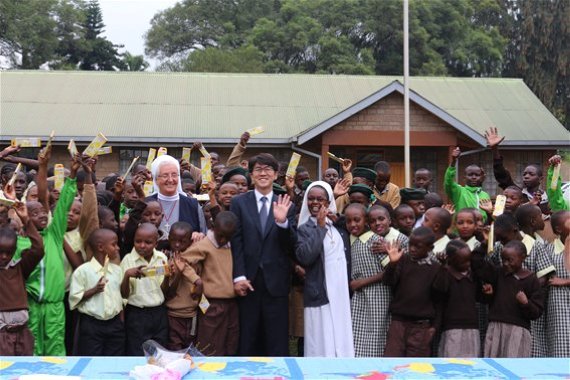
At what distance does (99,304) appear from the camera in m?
5.68

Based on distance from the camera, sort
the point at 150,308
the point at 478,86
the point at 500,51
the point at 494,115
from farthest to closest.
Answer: the point at 500,51
the point at 478,86
the point at 494,115
the point at 150,308

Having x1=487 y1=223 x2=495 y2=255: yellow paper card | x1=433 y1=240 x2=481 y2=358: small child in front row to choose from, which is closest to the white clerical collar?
x1=433 y1=240 x2=481 y2=358: small child in front row

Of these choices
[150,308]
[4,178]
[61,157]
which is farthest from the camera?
[61,157]

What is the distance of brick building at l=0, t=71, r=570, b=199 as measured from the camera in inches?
690

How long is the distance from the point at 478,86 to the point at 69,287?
1709 cm

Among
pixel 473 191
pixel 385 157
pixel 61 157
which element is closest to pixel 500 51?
pixel 385 157

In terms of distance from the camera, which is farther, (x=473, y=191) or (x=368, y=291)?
(x=473, y=191)

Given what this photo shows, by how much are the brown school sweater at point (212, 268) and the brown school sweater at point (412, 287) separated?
1.14 meters

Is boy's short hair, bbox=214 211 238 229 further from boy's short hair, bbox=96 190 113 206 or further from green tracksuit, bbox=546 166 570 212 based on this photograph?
green tracksuit, bbox=546 166 570 212

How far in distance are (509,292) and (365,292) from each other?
3.39 feet

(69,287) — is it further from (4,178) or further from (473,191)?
(473,191)

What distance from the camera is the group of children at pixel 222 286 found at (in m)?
5.68

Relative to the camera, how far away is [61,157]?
58.5 feet

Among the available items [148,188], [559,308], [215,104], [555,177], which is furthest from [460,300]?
[215,104]
